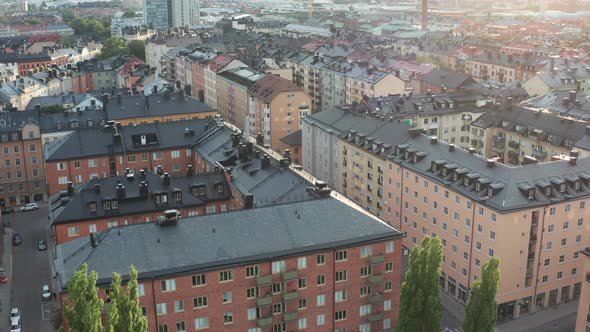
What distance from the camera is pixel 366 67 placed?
148 metres

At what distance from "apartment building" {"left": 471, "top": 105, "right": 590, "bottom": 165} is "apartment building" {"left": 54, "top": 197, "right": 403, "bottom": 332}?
123ft

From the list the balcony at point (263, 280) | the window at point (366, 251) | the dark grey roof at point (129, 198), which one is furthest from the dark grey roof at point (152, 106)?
the balcony at point (263, 280)

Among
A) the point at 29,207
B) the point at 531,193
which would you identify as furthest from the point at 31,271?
the point at 531,193

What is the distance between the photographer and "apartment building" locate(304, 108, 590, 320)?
67.4 m

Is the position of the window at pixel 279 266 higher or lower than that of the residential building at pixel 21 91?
higher

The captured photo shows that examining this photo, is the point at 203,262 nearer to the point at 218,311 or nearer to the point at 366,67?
the point at 218,311

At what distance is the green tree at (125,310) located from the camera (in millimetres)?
42125

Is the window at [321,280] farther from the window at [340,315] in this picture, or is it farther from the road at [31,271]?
the road at [31,271]

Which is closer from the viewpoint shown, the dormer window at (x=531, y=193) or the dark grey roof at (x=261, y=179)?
the dormer window at (x=531, y=193)

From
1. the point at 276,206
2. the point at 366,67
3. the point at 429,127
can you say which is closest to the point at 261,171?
the point at 276,206

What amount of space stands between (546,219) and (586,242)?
299 inches

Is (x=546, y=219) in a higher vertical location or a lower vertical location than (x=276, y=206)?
lower

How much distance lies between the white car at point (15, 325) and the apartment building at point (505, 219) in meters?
44.9

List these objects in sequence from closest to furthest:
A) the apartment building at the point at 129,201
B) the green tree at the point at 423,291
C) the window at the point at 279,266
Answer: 1. the green tree at the point at 423,291
2. the window at the point at 279,266
3. the apartment building at the point at 129,201
